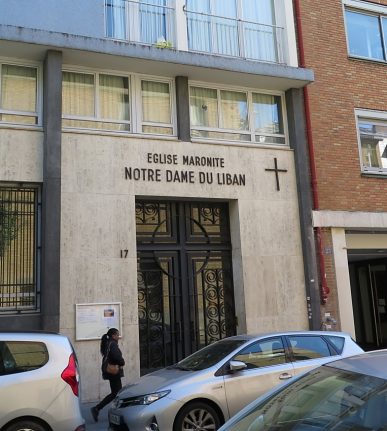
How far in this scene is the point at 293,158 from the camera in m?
12.9

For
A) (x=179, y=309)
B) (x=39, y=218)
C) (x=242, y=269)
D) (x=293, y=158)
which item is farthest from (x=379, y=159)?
(x=39, y=218)

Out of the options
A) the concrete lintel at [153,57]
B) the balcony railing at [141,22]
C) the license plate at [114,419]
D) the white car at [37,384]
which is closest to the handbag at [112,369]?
the license plate at [114,419]

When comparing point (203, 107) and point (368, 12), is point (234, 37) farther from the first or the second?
point (368, 12)

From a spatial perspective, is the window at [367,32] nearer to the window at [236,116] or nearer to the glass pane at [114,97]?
the window at [236,116]

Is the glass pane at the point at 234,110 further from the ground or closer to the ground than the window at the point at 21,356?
further from the ground

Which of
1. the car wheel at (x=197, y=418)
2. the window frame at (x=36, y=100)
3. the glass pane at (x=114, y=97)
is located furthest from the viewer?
the glass pane at (x=114, y=97)

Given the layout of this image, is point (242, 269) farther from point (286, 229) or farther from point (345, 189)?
point (345, 189)

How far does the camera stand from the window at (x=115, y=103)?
11352mm

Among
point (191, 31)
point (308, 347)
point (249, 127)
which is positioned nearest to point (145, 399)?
point (308, 347)

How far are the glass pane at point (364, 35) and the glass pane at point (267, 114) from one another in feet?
9.55

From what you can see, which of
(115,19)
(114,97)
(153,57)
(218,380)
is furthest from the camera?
(115,19)

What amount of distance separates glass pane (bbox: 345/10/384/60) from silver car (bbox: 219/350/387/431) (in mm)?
12856

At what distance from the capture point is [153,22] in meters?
12.3

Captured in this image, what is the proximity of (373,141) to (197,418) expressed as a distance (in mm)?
10015
